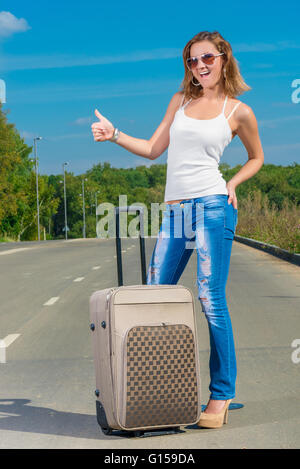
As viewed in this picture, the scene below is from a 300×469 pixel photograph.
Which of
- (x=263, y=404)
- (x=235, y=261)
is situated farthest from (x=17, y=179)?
(x=263, y=404)

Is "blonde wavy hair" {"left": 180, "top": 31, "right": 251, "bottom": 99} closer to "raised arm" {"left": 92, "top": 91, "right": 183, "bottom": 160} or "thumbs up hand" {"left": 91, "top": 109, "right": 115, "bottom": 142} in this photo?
"raised arm" {"left": 92, "top": 91, "right": 183, "bottom": 160}

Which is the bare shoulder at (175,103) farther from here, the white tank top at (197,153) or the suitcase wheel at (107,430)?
the suitcase wheel at (107,430)

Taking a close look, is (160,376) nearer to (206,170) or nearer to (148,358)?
(148,358)

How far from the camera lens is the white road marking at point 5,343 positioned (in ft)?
23.7

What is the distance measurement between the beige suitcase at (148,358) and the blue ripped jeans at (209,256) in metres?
0.31

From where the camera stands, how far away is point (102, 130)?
4.37 metres

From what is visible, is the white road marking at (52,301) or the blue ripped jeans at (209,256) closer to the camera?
the blue ripped jeans at (209,256)

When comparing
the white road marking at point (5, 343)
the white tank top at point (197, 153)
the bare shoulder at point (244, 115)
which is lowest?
the white road marking at point (5, 343)

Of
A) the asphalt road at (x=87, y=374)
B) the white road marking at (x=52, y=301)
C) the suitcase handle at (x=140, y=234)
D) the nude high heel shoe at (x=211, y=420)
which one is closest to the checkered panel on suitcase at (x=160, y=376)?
the asphalt road at (x=87, y=374)

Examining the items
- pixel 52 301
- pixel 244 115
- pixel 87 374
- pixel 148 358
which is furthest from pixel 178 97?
pixel 52 301

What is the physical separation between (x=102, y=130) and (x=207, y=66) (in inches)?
26.6

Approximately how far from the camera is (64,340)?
8.16 metres
